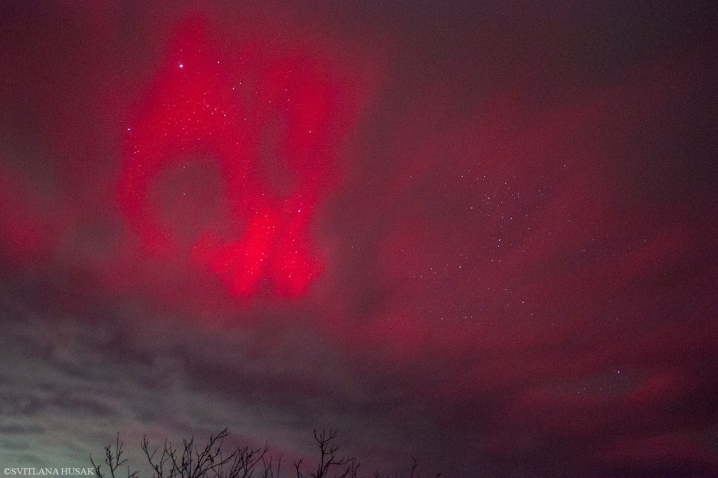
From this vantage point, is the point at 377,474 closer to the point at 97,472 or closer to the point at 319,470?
the point at 319,470

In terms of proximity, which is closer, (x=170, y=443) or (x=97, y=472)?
(x=97, y=472)

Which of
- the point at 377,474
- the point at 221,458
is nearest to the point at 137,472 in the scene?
the point at 221,458

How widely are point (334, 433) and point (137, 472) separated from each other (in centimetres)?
895

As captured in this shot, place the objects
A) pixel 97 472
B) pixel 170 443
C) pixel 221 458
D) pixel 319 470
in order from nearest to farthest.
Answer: pixel 319 470
pixel 97 472
pixel 170 443
pixel 221 458

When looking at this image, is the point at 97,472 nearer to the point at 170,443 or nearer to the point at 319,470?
the point at 170,443

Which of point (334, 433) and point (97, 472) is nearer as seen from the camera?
point (97, 472)

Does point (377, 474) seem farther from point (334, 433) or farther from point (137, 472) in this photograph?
point (137, 472)

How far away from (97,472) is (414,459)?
15.0 metres

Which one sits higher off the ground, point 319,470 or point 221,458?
point 221,458

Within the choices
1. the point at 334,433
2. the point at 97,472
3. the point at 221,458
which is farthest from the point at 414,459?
the point at 97,472

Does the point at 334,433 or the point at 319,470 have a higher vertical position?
the point at 334,433

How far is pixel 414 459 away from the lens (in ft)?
87.2

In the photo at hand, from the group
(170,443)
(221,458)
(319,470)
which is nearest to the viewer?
(319,470)

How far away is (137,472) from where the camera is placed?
22.9m
